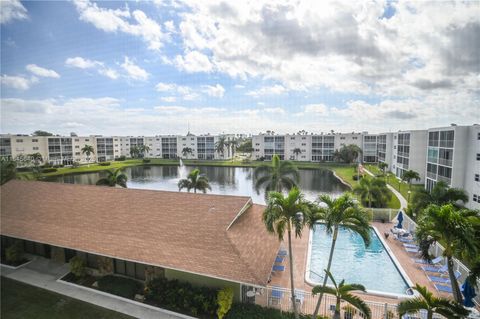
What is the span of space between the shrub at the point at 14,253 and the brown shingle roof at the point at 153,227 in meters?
1.67

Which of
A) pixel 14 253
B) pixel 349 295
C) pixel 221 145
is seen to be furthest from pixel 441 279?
pixel 221 145

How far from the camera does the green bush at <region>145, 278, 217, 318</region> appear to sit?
11.3m

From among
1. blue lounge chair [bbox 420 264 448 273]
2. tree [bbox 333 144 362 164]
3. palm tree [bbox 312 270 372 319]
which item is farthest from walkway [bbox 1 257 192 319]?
tree [bbox 333 144 362 164]

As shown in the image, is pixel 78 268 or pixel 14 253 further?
pixel 14 253

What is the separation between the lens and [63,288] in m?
13.9

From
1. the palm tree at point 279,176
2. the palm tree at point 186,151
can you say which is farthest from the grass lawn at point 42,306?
the palm tree at point 186,151

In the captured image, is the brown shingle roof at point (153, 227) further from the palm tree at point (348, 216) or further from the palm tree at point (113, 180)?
the palm tree at point (113, 180)

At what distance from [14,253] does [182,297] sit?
1287 cm

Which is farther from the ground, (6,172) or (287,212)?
(287,212)

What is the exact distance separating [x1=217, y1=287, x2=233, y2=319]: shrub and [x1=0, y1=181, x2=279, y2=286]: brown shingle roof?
1040mm

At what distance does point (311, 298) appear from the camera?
1199 cm

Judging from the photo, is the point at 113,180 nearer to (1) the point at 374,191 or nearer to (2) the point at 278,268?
(2) the point at 278,268

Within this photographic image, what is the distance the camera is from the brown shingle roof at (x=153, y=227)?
1163 cm

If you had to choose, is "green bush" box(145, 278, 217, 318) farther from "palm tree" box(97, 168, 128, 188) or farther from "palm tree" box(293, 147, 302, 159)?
"palm tree" box(293, 147, 302, 159)
